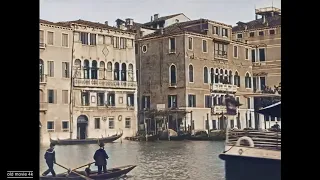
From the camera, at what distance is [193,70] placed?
4.86 meters

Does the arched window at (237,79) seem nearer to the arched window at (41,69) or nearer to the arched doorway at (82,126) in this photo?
the arched doorway at (82,126)

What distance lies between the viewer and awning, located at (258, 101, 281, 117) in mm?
4602

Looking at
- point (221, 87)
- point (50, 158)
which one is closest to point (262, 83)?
point (221, 87)

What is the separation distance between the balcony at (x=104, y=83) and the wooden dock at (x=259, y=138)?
92cm

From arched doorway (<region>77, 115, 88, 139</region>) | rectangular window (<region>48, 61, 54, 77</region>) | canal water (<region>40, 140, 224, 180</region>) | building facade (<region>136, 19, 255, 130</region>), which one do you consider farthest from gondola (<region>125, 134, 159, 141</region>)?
rectangular window (<region>48, 61, 54, 77</region>)

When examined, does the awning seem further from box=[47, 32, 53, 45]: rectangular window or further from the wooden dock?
box=[47, 32, 53, 45]: rectangular window

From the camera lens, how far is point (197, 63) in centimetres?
488

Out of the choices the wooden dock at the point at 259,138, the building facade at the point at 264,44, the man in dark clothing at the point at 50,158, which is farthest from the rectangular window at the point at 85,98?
the building facade at the point at 264,44

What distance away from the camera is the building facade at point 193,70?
15.8 feet

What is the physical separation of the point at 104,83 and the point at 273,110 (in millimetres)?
1413

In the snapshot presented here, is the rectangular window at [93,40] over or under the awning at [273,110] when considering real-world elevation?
over

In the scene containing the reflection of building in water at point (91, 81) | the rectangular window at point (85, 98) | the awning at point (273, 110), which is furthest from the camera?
the rectangular window at point (85, 98)
